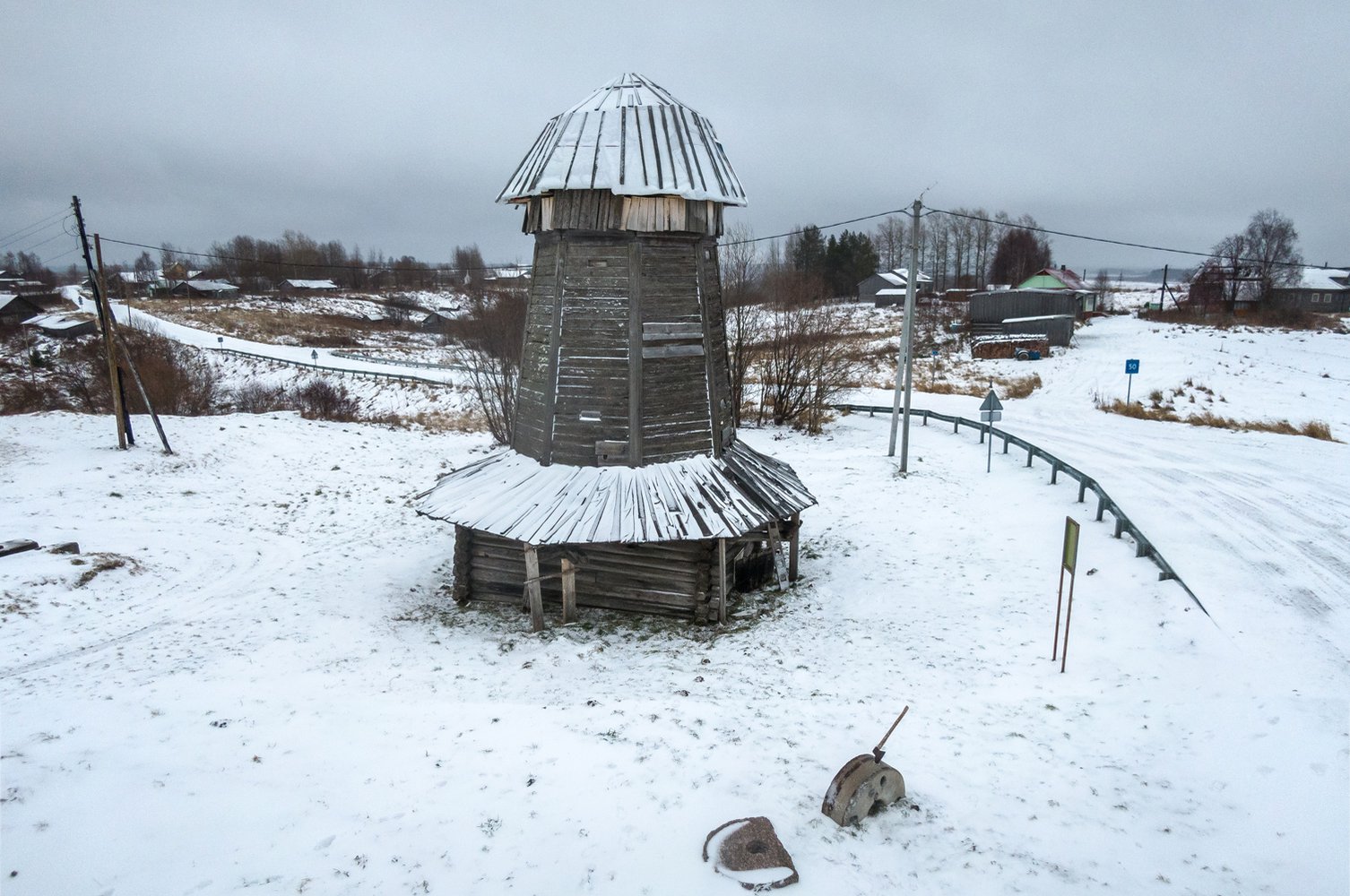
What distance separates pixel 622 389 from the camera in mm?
12242

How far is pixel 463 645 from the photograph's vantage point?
11266 millimetres

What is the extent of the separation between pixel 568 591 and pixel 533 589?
0.65 metres

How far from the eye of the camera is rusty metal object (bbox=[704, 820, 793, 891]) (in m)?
5.89

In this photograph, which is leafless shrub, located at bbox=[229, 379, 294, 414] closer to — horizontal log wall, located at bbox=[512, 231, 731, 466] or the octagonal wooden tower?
the octagonal wooden tower

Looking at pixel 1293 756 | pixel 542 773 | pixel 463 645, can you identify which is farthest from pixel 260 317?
pixel 1293 756

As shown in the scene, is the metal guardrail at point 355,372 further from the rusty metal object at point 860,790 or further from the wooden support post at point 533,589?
the rusty metal object at point 860,790

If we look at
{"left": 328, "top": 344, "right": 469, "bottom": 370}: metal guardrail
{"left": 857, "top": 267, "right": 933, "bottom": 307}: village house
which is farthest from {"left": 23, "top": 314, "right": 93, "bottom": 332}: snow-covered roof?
→ {"left": 857, "top": 267, "right": 933, "bottom": 307}: village house

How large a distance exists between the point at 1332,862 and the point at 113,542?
20654 millimetres

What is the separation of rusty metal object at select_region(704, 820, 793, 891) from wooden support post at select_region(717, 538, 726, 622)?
5.66 metres

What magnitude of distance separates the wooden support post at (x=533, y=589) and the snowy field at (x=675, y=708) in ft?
1.57

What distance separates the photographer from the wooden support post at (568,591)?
39.1 feet

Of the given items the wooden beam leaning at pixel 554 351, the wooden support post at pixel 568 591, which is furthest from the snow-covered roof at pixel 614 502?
the wooden support post at pixel 568 591

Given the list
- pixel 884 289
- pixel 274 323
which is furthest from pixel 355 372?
pixel 884 289

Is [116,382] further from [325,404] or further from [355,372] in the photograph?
[355,372]
